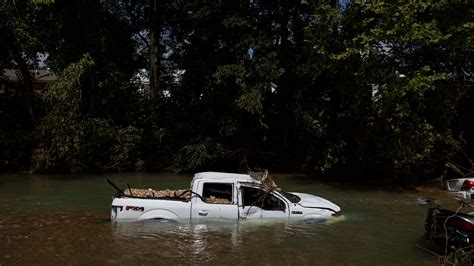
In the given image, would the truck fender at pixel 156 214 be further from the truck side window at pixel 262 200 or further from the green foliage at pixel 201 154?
the green foliage at pixel 201 154

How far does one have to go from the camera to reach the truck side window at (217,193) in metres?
12.5

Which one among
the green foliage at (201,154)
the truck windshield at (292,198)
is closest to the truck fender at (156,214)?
the truck windshield at (292,198)

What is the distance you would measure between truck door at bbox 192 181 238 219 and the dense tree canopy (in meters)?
8.61

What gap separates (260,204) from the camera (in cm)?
1253

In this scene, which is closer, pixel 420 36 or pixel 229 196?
pixel 229 196

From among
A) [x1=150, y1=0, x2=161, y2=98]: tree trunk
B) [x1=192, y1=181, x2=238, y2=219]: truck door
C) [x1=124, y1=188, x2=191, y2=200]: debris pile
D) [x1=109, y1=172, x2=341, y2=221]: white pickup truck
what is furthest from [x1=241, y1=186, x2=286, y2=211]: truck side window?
[x1=150, y1=0, x2=161, y2=98]: tree trunk

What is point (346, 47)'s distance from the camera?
66.5 ft

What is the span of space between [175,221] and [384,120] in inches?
456

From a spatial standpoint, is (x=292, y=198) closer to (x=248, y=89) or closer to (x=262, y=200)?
→ (x=262, y=200)

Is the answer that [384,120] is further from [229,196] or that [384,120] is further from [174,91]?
[174,91]

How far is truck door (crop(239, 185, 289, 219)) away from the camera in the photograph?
40.7 ft

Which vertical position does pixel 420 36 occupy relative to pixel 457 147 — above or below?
above

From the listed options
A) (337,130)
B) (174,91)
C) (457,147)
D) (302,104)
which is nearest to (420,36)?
(457,147)


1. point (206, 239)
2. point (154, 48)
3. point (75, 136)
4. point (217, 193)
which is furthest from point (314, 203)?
point (154, 48)
